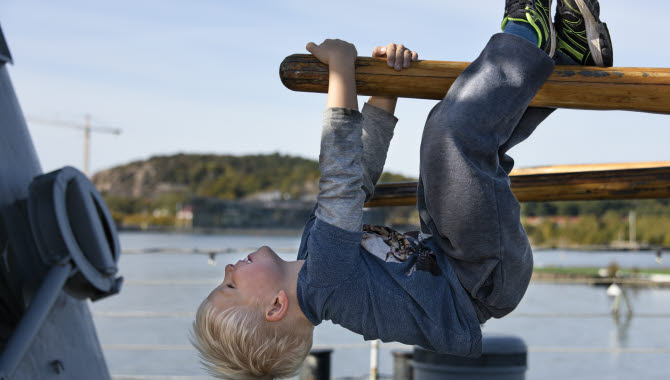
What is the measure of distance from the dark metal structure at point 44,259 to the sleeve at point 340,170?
3.32ft

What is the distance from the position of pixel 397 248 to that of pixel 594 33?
595mm

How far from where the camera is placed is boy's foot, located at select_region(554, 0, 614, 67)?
143cm

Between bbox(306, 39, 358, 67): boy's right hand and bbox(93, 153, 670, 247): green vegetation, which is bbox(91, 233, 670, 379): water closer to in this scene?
bbox(306, 39, 358, 67): boy's right hand

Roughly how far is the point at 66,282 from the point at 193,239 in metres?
73.0

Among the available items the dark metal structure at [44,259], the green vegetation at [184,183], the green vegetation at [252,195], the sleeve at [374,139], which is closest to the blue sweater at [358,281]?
the sleeve at [374,139]

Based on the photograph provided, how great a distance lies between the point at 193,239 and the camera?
7362 centimetres

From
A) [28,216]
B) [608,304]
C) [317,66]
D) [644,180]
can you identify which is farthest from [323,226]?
[608,304]

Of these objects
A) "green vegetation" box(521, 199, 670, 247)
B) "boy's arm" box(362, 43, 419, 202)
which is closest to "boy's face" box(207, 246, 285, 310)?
"boy's arm" box(362, 43, 419, 202)

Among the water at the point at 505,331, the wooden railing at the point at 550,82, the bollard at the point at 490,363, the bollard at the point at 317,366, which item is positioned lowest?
the water at the point at 505,331

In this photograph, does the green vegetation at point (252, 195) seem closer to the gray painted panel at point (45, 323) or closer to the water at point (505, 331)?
the water at point (505, 331)

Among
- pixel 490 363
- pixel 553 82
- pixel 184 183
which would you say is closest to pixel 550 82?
pixel 553 82

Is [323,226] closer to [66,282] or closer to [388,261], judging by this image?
[388,261]

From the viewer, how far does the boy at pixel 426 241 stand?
4.26 ft

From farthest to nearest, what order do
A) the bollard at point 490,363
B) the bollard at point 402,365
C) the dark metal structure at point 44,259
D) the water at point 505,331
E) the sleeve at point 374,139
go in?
the water at point 505,331 < the bollard at point 402,365 < the bollard at point 490,363 < the dark metal structure at point 44,259 < the sleeve at point 374,139
